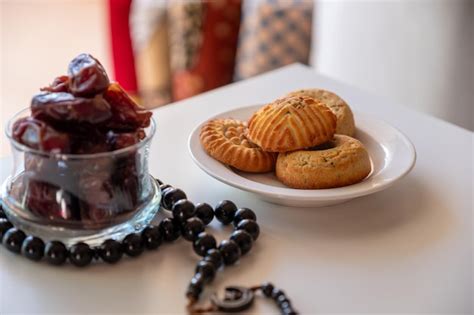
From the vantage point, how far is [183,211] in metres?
0.74

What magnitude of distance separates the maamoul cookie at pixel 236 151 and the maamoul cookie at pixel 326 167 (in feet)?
0.10

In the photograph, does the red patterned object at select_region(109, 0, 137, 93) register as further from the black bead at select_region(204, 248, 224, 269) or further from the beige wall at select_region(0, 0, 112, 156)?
the black bead at select_region(204, 248, 224, 269)

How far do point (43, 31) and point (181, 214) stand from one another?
2446mm

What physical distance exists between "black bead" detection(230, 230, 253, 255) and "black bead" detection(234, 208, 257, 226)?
1.6 inches

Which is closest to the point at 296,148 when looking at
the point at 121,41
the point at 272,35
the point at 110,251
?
the point at 110,251

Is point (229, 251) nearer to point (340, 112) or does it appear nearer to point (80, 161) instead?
point (80, 161)

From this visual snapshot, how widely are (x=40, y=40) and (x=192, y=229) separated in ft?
7.77

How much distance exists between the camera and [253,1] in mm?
1847

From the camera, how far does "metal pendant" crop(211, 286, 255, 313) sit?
0.62 metres

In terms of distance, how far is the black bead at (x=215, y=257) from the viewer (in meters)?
0.67

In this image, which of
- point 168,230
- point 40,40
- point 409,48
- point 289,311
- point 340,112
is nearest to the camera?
point 289,311

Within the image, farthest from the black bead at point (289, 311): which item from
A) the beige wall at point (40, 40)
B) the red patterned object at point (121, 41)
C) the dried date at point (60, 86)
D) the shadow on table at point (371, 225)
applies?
the beige wall at point (40, 40)

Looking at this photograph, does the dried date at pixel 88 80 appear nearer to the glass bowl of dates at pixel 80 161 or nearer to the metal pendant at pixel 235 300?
the glass bowl of dates at pixel 80 161

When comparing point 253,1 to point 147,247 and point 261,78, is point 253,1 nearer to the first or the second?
point 261,78
